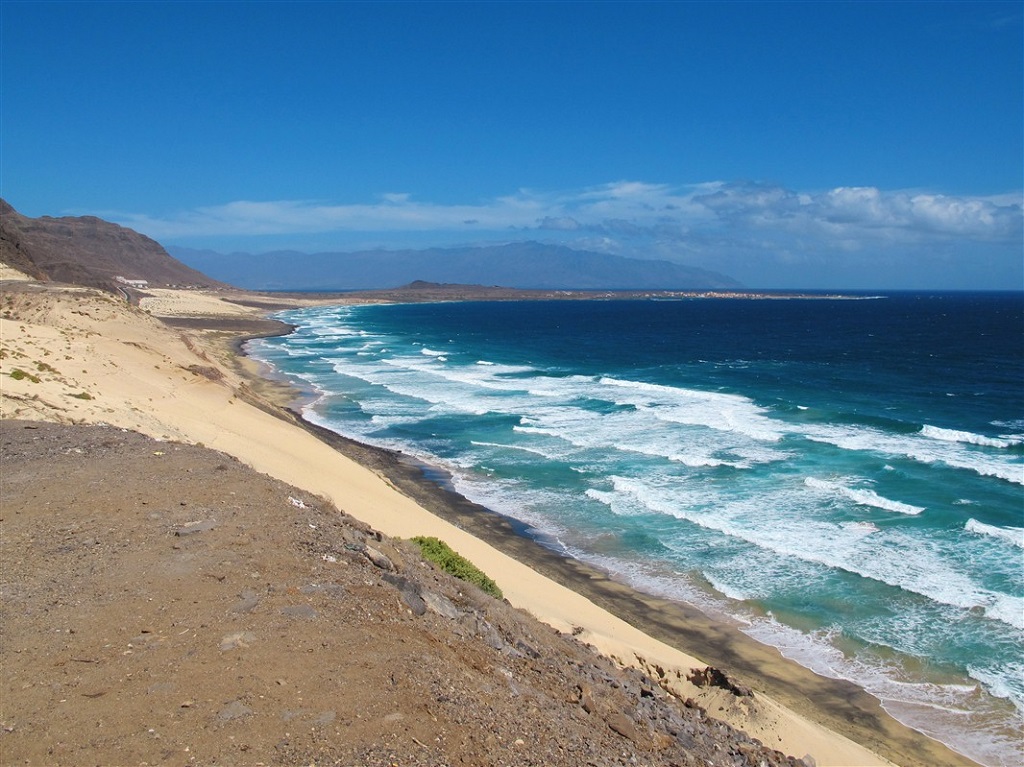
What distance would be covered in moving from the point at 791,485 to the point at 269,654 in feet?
68.0

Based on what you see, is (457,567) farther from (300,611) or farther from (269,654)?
(269,654)

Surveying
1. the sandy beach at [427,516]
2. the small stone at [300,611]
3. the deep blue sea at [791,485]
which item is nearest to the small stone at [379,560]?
the small stone at [300,611]

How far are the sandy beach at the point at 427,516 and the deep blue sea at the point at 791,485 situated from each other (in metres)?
0.91

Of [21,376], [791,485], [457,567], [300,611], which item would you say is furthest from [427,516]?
[791,485]

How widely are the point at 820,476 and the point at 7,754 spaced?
24.2m

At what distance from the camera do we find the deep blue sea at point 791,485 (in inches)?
588

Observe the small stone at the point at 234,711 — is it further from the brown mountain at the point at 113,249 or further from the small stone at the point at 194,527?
→ the brown mountain at the point at 113,249

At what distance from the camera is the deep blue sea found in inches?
588

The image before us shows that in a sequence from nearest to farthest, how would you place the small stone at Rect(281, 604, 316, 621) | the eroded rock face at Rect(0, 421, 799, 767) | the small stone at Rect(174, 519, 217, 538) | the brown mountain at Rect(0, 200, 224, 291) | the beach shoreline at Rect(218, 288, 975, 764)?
the eroded rock face at Rect(0, 421, 799, 767) → the small stone at Rect(281, 604, 316, 621) → the small stone at Rect(174, 519, 217, 538) → the beach shoreline at Rect(218, 288, 975, 764) → the brown mountain at Rect(0, 200, 224, 291)

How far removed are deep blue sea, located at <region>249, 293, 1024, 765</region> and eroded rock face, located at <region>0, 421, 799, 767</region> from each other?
21.4ft

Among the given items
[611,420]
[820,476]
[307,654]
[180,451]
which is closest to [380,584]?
[307,654]

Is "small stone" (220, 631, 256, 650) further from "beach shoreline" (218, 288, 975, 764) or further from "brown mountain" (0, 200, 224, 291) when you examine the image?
"brown mountain" (0, 200, 224, 291)

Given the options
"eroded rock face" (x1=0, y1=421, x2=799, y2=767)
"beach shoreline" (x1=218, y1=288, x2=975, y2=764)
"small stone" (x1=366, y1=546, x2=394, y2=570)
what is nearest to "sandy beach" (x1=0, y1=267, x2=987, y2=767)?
"beach shoreline" (x1=218, y1=288, x2=975, y2=764)

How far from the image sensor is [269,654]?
23.3ft
